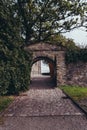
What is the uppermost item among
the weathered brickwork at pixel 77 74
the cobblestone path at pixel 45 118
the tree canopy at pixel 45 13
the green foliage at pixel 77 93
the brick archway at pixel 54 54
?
the tree canopy at pixel 45 13

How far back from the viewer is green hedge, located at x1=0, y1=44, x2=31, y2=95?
18.8 metres

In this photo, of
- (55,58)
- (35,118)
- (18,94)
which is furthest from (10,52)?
(35,118)

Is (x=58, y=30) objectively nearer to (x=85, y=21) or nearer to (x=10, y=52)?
(x=85, y=21)

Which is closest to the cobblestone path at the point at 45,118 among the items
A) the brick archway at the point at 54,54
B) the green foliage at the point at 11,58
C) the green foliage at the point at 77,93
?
the green foliage at the point at 77,93

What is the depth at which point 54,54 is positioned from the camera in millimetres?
26781

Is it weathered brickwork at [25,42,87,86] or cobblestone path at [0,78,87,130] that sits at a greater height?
weathered brickwork at [25,42,87,86]

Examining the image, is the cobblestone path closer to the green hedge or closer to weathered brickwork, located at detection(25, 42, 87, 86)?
the green hedge

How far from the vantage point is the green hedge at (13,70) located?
18.8m

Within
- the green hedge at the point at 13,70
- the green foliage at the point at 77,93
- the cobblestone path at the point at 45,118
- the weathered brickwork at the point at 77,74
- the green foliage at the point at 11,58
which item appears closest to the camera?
the cobblestone path at the point at 45,118

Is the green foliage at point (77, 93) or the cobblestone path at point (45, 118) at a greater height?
the green foliage at point (77, 93)

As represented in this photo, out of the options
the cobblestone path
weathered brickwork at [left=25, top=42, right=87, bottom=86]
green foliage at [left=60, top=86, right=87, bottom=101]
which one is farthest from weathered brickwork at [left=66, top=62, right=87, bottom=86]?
the cobblestone path

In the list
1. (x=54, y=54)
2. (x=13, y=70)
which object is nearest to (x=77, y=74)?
(x=54, y=54)

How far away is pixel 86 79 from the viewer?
87.2 feet

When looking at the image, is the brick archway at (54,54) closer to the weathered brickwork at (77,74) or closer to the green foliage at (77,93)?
the weathered brickwork at (77,74)
